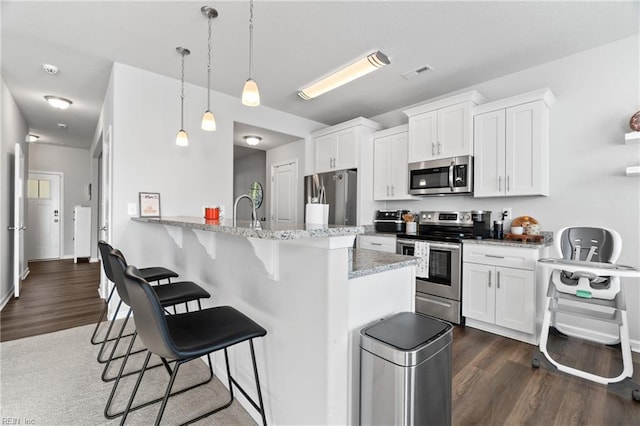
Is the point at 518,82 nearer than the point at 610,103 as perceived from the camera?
No

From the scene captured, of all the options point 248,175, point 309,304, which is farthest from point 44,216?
point 309,304

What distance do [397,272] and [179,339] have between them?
3.50 ft

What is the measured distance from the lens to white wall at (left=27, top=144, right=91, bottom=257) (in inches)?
257

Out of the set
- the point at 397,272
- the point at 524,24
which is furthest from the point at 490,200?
the point at 397,272

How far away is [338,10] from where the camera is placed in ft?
7.26

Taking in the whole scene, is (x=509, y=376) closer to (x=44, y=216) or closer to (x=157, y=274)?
(x=157, y=274)

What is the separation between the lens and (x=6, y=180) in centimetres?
360

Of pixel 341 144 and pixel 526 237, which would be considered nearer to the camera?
pixel 526 237

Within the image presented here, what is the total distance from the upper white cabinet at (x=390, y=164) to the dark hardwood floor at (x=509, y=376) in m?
1.92

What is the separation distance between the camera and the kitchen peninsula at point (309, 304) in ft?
3.82

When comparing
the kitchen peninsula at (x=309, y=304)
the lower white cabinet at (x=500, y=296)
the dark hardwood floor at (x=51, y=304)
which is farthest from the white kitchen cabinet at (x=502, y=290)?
the dark hardwood floor at (x=51, y=304)

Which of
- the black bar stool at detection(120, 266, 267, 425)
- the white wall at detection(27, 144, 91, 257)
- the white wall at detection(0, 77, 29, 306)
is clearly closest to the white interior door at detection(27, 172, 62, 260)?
the white wall at detection(27, 144, 91, 257)

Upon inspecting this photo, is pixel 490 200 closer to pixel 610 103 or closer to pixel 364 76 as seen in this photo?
pixel 610 103

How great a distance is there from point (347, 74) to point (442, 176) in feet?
5.29
